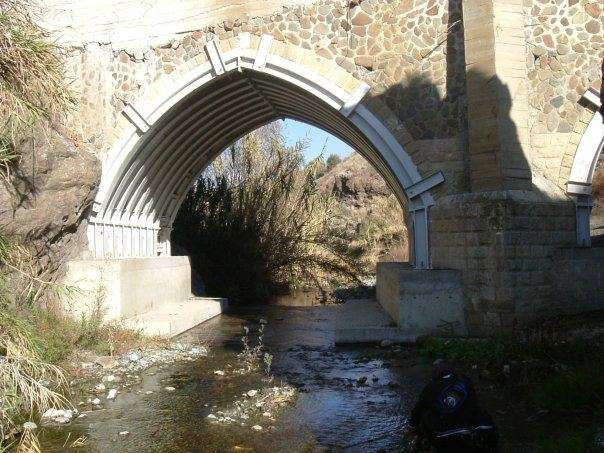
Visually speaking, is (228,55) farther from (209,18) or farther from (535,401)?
(535,401)

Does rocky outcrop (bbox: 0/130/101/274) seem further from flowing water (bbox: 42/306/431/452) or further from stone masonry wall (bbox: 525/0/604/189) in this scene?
stone masonry wall (bbox: 525/0/604/189)

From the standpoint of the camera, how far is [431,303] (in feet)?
32.7

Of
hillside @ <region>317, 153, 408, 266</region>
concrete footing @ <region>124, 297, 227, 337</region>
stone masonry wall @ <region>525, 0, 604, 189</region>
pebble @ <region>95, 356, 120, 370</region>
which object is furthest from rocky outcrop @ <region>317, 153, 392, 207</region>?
pebble @ <region>95, 356, 120, 370</region>

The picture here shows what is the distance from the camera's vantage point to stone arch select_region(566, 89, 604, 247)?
10.1 metres

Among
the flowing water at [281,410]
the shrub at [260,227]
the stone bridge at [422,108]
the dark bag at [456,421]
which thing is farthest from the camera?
the shrub at [260,227]

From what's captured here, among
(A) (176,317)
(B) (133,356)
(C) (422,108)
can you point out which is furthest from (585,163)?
(A) (176,317)

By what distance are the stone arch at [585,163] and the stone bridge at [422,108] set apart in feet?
0.09

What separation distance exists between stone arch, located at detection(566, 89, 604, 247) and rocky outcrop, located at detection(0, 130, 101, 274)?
7705mm

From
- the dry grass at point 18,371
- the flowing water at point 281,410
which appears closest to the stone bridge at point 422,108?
the flowing water at point 281,410

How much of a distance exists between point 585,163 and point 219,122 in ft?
26.5

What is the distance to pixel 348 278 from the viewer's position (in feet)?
71.1

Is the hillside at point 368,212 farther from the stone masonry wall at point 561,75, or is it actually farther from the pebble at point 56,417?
the pebble at point 56,417

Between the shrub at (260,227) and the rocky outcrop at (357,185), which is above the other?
the rocky outcrop at (357,185)

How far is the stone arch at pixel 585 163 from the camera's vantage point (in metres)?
10.1
